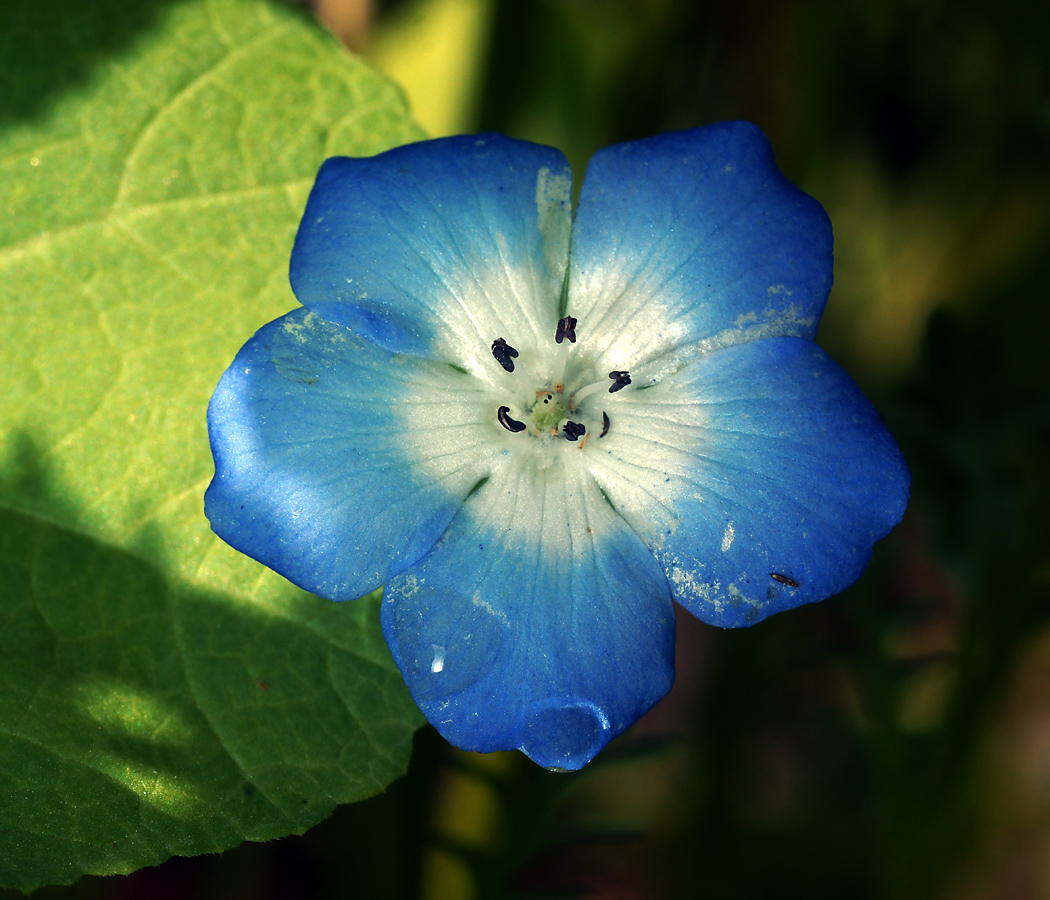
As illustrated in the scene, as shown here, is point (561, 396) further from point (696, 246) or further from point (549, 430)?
point (696, 246)

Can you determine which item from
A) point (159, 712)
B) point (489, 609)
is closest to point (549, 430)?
point (489, 609)

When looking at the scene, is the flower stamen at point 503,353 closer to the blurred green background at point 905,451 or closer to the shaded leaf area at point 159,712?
the shaded leaf area at point 159,712

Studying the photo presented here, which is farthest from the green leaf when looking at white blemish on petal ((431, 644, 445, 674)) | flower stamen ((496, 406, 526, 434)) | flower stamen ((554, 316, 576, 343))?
flower stamen ((554, 316, 576, 343))

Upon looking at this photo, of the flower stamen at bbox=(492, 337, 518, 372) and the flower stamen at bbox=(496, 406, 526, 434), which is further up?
the flower stamen at bbox=(492, 337, 518, 372)

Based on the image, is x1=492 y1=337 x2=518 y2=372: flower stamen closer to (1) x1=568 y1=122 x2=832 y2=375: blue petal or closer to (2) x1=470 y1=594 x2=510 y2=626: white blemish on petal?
(1) x1=568 y1=122 x2=832 y2=375: blue petal

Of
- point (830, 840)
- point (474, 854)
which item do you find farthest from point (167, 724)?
point (830, 840)

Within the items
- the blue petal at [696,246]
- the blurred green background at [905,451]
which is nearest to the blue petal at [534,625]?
the blue petal at [696,246]
